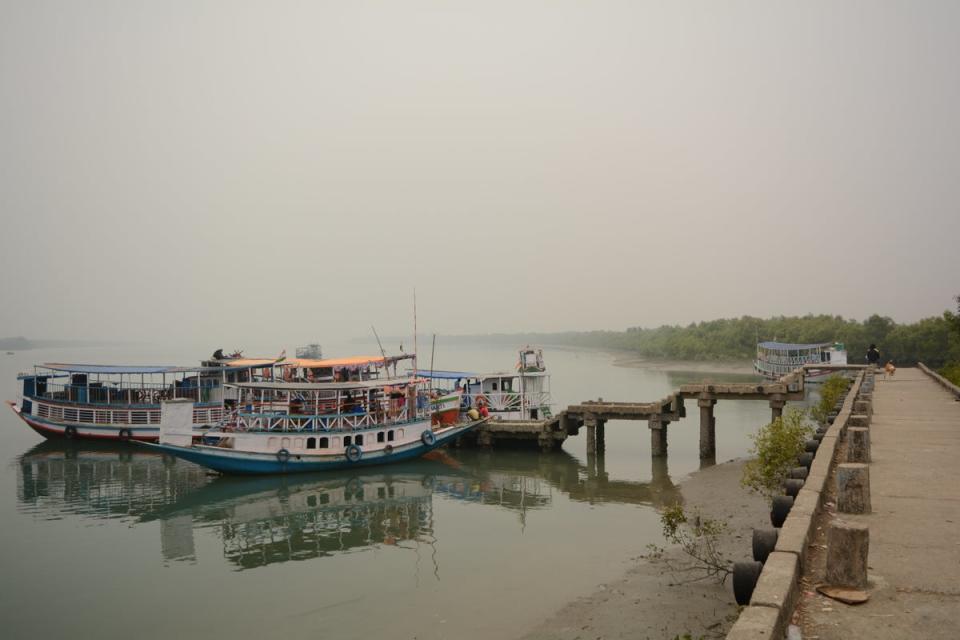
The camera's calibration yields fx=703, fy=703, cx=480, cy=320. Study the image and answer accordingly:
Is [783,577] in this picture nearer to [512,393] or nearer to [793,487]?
[793,487]

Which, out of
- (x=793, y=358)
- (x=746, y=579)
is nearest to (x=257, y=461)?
(x=746, y=579)

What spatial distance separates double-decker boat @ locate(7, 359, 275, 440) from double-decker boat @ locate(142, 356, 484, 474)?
7.09 m

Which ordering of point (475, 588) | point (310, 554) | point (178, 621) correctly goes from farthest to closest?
1. point (310, 554)
2. point (475, 588)
3. point (178, 621)

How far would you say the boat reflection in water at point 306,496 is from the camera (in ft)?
79.1

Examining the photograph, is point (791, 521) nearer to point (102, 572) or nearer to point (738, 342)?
point (102, 572)

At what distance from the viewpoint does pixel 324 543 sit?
23.6 m

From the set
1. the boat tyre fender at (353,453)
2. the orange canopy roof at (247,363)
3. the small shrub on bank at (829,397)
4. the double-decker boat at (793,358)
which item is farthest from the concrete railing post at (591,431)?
the double-decker boat at (793,358)

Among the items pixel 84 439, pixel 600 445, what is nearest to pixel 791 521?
pixel 600 445

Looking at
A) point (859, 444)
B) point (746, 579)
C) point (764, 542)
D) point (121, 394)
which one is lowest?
point (121, 394)

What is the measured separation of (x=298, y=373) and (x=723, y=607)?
→ 29744 mm

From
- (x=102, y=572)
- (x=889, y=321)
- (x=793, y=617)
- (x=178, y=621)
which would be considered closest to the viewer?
(x=793, y=617)

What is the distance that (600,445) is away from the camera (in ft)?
125

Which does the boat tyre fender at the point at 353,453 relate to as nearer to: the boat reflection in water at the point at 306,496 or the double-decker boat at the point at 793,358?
the boat reflection in water at the point at 306,496

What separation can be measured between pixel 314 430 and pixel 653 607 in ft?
73.9
